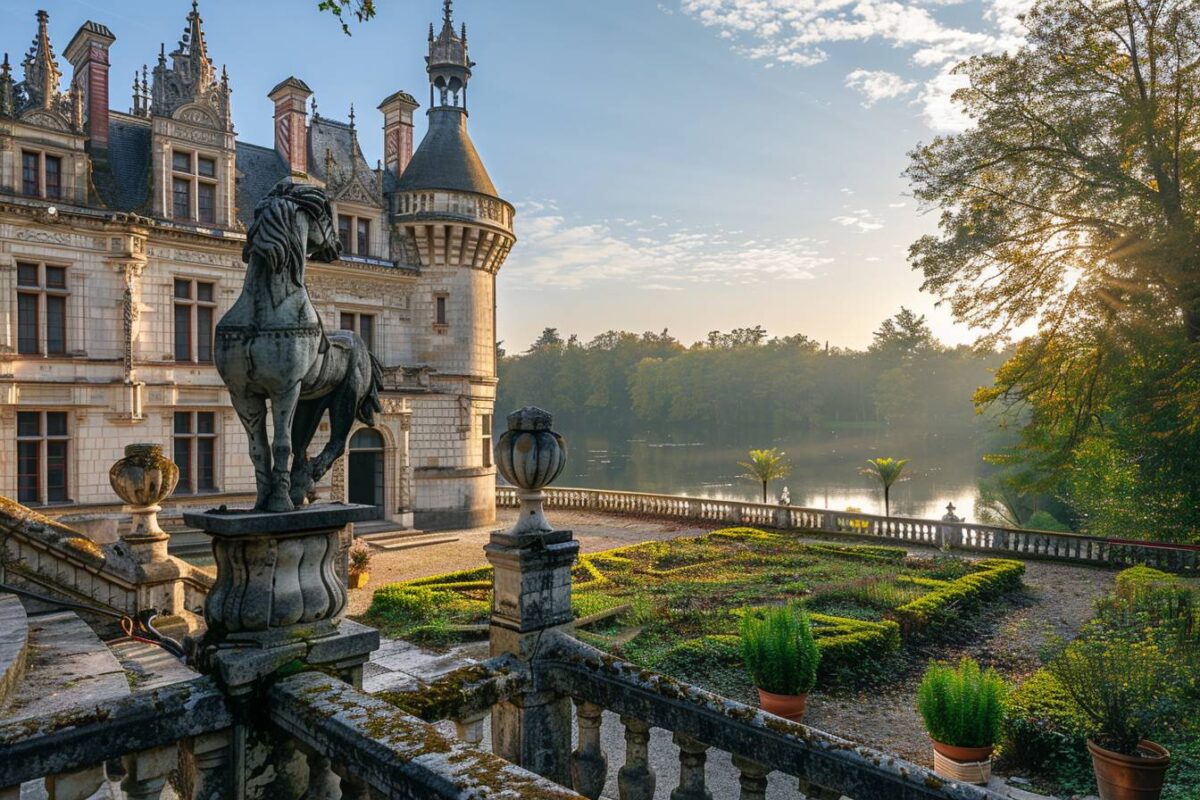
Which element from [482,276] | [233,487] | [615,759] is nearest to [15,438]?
[233,487]

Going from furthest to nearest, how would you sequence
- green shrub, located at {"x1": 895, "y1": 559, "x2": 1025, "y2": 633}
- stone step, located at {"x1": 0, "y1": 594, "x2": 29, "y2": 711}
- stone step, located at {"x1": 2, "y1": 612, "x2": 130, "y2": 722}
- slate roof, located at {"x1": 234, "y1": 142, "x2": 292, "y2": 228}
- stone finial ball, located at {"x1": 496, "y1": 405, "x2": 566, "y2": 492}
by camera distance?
slate roof, located at {"x1": 234, "y1": 142, "x2": 292, "y2": 228} → green shrub, located at {"x1": 895, "y1": 559, "x2": 1025, "y2": 633} → stone step, located at {"x1": 2, "y1": 612, "x2": 130, "y2": 722} → stone step, located at {"x1": 0, "y1": 594, "x2": 29, "y2": 711} → stone finial ball, located at {"x1": 496, "y1": 405, "x2": 566, "y2": 492}

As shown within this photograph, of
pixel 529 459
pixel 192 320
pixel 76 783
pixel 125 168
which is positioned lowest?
pixel 76 783

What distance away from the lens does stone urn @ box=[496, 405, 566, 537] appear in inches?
201

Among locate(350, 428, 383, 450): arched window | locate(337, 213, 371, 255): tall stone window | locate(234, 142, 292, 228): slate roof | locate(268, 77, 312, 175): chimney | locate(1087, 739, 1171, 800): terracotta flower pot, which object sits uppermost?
locate(268, 77, 312, 175): chimney

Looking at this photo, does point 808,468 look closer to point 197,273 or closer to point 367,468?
point 367,468

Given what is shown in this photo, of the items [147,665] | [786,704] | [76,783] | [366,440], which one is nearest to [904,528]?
[786,704]

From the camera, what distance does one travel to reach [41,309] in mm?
18531

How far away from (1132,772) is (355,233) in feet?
79.0

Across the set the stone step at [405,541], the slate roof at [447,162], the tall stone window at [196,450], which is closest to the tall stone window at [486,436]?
the stone step at [405,541]

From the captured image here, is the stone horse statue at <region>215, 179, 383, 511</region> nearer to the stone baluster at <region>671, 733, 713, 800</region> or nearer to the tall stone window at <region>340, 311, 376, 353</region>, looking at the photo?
the stone baluster at <region>671, 733, 713, 800</region>

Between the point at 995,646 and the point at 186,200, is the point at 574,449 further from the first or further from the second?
the point at 995,646

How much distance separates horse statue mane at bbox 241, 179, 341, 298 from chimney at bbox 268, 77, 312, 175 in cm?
2175

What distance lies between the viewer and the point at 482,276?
26.9m

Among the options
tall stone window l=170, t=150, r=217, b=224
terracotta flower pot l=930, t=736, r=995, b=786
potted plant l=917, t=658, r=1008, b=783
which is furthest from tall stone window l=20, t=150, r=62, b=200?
terracotta flower pot l=930, t=736, r=995, b=786
